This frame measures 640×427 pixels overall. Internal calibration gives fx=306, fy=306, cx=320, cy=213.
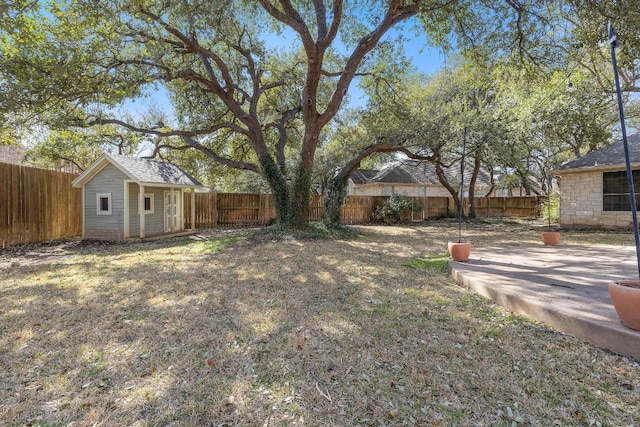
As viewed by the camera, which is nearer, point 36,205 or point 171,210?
point 36,205

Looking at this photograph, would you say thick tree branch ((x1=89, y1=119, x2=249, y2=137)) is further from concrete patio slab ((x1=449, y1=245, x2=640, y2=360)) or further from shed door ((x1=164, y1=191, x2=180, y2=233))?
concrete patio slab ((x1=449, y1=245, x2=640, y2=360))

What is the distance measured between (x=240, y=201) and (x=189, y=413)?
1297cm

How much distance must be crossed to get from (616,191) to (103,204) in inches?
700

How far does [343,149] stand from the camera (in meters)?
15.8

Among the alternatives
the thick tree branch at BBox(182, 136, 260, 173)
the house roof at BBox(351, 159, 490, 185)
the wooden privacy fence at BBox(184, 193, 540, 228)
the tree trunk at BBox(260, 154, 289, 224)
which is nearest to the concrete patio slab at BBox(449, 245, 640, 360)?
the tree trunk at BBox(260, 154, 289, 224)

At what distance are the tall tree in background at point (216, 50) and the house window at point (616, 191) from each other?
22.5ft

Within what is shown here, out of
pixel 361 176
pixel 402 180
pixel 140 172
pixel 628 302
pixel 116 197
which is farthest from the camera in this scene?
pixel 361 176

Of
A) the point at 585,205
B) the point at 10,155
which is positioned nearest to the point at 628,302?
the point at 585,205

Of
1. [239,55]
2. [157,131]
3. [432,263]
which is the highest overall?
[239,55]

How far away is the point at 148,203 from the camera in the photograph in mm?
10062

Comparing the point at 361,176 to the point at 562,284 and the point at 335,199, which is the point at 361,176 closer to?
the point at 335,199

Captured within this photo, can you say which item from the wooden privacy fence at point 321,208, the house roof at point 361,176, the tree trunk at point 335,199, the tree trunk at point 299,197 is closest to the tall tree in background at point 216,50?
the tree trunk at point 299,197

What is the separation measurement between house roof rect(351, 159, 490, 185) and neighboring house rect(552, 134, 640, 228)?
31.5 ft

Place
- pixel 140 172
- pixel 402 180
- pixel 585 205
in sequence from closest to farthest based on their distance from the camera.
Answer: pixel 140 172 → pixel 585 205 → pixel 402 180
